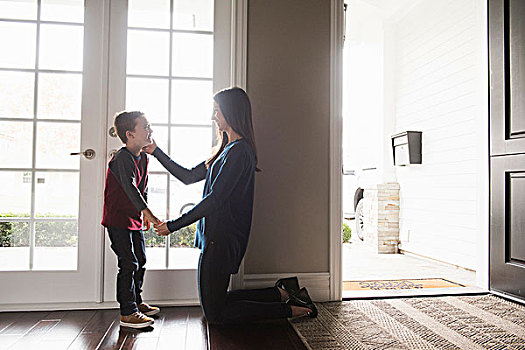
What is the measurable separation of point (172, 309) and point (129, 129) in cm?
109

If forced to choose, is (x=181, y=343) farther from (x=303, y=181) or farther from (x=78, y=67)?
(x=78, y=67)

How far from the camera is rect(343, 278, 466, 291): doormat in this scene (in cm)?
325

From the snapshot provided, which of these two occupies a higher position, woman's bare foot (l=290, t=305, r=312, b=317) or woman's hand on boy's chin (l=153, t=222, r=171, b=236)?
woman's hand on boy's chin (l=153, t=222, r=171, b=236)

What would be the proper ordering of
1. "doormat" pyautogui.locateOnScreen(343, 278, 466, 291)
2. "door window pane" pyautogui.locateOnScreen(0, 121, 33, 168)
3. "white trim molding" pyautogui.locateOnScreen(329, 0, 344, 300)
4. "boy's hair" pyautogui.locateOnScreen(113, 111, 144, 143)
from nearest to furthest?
"boy's hair" pyautogui.locateOnScreen(113, 111, 144, 143)
"door window pane" pyautogui.locateOnScreen(0, 121, 33, 168)
"white trim molding" pyautogui.locateOnScreen(329, 0, 344, 300)
"doormat" pyautogui.locateOnScreen(343, 278, 466, 291)

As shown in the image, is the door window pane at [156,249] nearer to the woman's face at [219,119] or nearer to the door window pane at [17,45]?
the woman's face at [219,119]

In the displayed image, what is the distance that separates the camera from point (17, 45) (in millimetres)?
2604

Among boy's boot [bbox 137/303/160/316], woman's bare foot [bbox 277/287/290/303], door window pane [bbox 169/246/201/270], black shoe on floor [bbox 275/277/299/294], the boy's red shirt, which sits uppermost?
the boy's red shirt

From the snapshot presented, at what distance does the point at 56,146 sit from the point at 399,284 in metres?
2.63

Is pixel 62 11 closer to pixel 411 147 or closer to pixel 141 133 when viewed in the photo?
pixel 141 133

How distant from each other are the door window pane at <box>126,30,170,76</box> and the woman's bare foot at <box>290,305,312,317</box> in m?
1.59

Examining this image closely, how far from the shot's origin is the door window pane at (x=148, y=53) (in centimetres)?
267

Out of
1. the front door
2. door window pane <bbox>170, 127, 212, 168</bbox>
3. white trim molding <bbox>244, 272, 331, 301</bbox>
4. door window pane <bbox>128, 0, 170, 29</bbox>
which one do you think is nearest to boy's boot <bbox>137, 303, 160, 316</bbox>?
white trim molding <bbox>244, 272, 331, 301</bbox>

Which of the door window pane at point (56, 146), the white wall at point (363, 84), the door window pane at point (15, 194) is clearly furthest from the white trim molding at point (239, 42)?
the white wall at point (363, 84)

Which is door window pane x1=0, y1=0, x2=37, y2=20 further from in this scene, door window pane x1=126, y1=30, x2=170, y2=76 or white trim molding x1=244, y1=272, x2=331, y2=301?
white trim molding x1=244, y1=272, x2=331, y2=301
